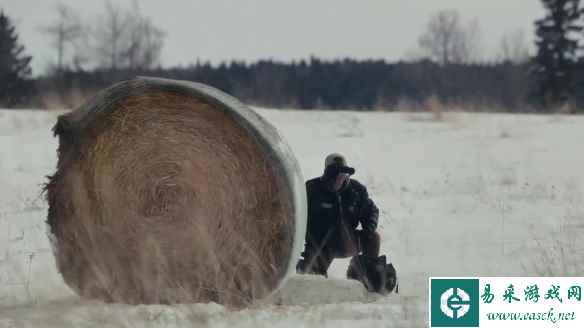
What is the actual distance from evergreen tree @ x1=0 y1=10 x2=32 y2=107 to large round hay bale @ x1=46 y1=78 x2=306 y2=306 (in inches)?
1132

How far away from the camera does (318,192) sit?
6277 millimetres

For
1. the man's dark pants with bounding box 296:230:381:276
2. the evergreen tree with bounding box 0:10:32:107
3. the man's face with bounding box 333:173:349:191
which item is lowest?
the man's dark pants with bounding box 296:230:381:276

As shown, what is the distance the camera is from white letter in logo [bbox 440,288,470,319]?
5.11 meters

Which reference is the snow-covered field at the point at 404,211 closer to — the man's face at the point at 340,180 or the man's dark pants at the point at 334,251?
the man's dark pants at the point at 334,251

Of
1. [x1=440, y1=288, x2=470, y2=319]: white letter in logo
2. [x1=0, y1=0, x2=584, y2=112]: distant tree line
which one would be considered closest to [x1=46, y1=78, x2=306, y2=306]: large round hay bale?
[x1=440, y1=288, x2=470, y2=319]: white letter in logo

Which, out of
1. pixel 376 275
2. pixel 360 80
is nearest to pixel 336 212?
pixel 376 275

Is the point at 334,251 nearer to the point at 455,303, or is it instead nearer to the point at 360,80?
the point at 455,303

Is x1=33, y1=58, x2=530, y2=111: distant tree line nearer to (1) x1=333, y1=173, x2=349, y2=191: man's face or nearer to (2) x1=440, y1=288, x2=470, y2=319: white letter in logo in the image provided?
(1) x1=333, y1=173, x2=349, y2=191: man's face

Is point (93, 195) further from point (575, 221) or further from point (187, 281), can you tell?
point (575, 221)

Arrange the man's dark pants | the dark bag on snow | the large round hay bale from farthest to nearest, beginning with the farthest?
1. the man's dark pants
2. the dark bag on snow
3. the large round hay bale

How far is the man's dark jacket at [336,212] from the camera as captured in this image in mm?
6230

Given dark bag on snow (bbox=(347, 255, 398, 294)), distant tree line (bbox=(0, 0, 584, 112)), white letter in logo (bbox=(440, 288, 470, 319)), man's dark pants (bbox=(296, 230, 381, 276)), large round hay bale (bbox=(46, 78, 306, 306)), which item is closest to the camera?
white letter in logo (bbox=(440, 288, 470, 319))

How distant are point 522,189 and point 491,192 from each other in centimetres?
38

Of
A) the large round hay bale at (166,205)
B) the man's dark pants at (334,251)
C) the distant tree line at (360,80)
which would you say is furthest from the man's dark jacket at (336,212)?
the distant tree line at (360,80)
